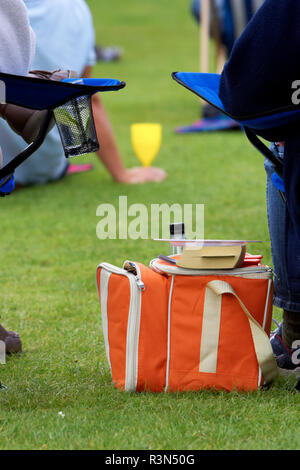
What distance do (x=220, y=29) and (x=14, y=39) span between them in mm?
6097

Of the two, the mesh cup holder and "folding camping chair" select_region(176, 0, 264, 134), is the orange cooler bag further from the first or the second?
"folding camping chair" select_region(176, 0, 264, 134)

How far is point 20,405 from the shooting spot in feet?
5.41

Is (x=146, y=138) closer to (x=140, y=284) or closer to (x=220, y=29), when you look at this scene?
(x=140, y=284)

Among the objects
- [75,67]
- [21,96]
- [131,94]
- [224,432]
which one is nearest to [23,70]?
[21,96]

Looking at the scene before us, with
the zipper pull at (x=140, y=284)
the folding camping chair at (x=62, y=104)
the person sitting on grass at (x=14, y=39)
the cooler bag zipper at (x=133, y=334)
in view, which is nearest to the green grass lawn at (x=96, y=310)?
the cooler bag zipper at (x=133, y=334)

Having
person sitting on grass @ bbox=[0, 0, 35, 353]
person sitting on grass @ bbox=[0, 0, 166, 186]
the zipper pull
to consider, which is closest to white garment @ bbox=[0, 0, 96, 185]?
person sitting on grass @ bbox=[0, 0, 166, 186]

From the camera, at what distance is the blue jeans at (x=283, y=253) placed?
5.93 feet

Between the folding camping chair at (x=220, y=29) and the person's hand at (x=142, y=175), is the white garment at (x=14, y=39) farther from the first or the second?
the folding camping chair at (x=220, y=29)

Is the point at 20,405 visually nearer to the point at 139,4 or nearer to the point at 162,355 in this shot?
the point at 162,355

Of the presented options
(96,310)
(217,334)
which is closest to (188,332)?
(217,334)

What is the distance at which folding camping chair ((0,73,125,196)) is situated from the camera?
1.51 meters

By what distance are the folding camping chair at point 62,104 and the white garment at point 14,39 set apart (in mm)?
100

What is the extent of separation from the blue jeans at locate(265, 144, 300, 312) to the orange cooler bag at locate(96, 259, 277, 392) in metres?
0.10

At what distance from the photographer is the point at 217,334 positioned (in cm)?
173
